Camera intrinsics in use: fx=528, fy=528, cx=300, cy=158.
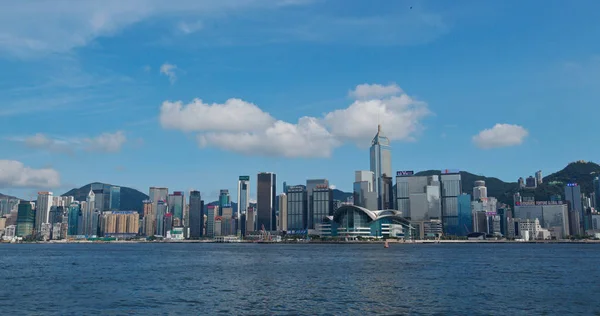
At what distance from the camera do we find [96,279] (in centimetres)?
7038

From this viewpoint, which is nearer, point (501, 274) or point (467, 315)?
point (467, 315)

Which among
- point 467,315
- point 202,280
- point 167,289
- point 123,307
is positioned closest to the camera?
point 467,315

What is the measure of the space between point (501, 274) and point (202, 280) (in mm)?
→ 42901

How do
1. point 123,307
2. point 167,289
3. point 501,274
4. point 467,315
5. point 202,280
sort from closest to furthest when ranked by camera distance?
point 467,315, point 123,307, point 167,289, point 202,280, point 501,274

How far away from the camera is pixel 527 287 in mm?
Answer: 60219

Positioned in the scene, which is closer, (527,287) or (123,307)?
(123,307)

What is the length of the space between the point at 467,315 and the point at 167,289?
32.4 metres

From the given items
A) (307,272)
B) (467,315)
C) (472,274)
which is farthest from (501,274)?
(467,315)

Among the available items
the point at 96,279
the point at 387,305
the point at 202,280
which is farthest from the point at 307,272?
the point at 387,305

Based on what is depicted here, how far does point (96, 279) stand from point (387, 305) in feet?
139

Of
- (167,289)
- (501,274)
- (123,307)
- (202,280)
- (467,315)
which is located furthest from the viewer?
(501,274)

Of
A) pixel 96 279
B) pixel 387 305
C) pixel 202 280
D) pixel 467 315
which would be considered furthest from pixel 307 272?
pixel 467 315

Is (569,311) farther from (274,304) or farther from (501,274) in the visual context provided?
(501,274)

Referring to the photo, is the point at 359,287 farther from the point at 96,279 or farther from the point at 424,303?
the point at 96,279
